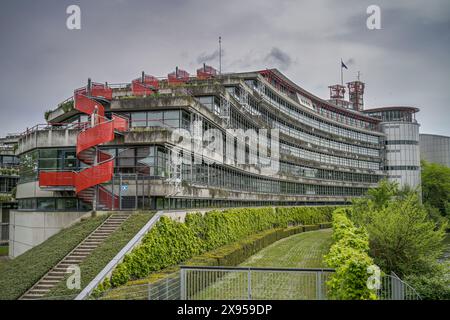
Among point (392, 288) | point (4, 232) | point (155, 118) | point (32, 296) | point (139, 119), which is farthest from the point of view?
point (4, 232)

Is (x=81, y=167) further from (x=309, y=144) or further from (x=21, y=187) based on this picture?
(x=309, y=144)

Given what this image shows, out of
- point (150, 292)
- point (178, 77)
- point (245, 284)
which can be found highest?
point (178, 77)

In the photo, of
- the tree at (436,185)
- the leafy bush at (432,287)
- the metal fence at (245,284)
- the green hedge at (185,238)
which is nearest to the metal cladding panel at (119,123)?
the green hedge at (185,238)

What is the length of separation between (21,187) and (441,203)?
8253 cm

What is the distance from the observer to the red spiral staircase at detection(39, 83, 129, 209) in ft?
83.8

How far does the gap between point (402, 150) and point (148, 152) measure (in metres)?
75.8

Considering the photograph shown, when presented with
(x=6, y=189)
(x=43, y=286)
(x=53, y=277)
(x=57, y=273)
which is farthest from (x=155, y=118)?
(x=6, y=189)

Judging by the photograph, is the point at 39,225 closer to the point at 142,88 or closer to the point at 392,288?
the point at 142,88

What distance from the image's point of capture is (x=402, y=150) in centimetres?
9244

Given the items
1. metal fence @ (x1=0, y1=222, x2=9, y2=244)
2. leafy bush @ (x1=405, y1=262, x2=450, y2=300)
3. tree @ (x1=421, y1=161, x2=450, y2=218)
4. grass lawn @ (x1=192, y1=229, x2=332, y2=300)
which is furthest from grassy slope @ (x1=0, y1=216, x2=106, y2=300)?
tree @ (x1=421, y1=161, x2=450, y2=218)

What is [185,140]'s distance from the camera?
30.0 m

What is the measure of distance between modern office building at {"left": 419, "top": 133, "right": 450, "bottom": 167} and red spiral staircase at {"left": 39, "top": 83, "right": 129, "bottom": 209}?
334ft

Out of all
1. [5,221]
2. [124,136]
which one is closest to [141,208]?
[124,136]

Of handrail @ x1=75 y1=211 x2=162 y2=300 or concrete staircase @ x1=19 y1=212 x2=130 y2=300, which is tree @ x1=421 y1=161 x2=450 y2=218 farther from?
concrete staircase @ x1=19 y1=212 x2=130 y2=300
